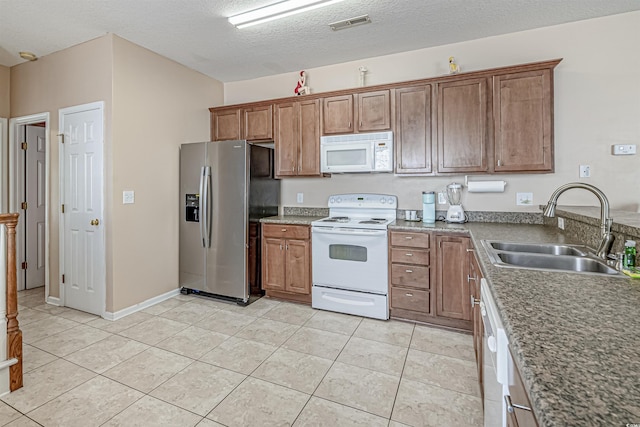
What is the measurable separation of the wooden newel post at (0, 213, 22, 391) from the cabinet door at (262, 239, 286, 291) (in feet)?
6.63

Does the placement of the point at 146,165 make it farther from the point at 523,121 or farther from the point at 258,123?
the point at 523,121

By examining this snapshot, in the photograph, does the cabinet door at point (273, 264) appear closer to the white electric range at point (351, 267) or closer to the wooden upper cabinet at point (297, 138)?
the white electric range at point (351, 267)

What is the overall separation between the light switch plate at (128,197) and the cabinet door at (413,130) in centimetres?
276

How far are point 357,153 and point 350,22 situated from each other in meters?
1.22

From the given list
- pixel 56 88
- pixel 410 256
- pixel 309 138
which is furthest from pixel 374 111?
pixel 56 88

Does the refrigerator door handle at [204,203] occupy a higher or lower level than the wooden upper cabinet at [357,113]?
lower

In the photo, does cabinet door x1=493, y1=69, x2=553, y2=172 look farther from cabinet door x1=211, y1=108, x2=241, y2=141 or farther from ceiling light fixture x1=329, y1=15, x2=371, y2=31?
cabinet door x1=211, y1=108, x2=241, y2=141

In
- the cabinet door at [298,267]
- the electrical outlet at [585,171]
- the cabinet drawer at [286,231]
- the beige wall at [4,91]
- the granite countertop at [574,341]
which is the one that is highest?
the beige wall at [4,91]

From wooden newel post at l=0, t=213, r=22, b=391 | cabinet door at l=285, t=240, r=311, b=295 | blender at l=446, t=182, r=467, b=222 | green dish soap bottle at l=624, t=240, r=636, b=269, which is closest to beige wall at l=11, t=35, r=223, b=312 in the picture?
wooden newel post at l=0, t=213, r=22, b=391

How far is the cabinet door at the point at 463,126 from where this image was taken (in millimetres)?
2879

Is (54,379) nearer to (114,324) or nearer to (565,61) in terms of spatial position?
(114,324)

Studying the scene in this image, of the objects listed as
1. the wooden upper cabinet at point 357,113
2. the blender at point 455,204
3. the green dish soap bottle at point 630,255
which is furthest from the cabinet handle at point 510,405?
the wooden upper cabinet at point 357,113

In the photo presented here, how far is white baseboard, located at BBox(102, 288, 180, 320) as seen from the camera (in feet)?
9.81

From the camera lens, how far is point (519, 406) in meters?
0.74
